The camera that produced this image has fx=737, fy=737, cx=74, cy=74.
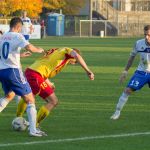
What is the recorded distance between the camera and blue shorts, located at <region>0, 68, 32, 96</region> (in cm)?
1233

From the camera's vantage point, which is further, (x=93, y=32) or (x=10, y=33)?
(x=93, y=32)

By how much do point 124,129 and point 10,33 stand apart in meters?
2.70

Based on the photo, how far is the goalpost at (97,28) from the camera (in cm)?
7731

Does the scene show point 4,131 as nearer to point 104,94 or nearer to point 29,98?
point 29,98

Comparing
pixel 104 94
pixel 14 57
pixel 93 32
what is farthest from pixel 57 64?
pixel 93 32

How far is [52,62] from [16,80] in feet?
2.54

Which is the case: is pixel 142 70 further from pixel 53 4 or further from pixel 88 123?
pixel 53 4

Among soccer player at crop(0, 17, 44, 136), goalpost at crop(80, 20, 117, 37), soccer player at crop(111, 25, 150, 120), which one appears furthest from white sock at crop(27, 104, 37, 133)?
goalpost at crop(80, 20, 117, 37)

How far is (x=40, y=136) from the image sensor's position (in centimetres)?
1220

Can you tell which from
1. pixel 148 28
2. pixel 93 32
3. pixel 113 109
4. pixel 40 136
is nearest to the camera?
pixel 40 136

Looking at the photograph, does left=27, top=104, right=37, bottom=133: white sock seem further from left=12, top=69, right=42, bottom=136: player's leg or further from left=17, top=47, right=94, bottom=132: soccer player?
left=17, top=47, right=94, bottom=132: soccer player

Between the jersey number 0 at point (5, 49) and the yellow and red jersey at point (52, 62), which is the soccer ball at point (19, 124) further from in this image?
the jersey number 0 at point (5, 49)

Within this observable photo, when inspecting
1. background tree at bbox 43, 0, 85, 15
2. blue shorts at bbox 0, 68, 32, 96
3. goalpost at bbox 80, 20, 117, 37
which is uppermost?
blue shorts at bbox 0, 68, 32, 96

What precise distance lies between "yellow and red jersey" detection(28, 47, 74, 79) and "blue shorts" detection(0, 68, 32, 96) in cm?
46
